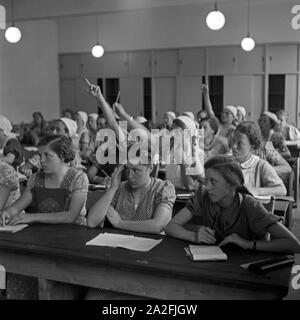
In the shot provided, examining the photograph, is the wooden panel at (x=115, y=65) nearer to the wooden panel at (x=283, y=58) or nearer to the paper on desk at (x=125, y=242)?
the wooden panel at (x=283, y=58)

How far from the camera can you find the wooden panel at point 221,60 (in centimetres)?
934

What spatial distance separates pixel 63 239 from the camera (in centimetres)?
213

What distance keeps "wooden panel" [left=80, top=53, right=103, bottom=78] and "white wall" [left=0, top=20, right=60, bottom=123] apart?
0.67m

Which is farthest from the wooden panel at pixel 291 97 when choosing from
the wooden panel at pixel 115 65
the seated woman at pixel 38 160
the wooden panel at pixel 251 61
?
the seated woman at pixel 38 160

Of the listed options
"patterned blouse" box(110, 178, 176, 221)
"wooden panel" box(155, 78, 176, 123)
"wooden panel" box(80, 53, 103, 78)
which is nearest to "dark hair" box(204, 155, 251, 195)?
"patterned blouse" box(110, 178, 176, 221)

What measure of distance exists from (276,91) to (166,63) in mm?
2385

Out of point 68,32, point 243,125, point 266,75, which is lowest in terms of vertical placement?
point 243,125

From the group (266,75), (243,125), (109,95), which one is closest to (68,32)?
(109,95)

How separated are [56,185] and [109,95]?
7.97 meters

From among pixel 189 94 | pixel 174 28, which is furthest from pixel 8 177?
pixel 174 28

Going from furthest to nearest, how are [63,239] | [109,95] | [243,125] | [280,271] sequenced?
[109,95], [243,125], [63,239], [280,271]

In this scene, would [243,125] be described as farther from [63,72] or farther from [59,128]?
[63,72]
